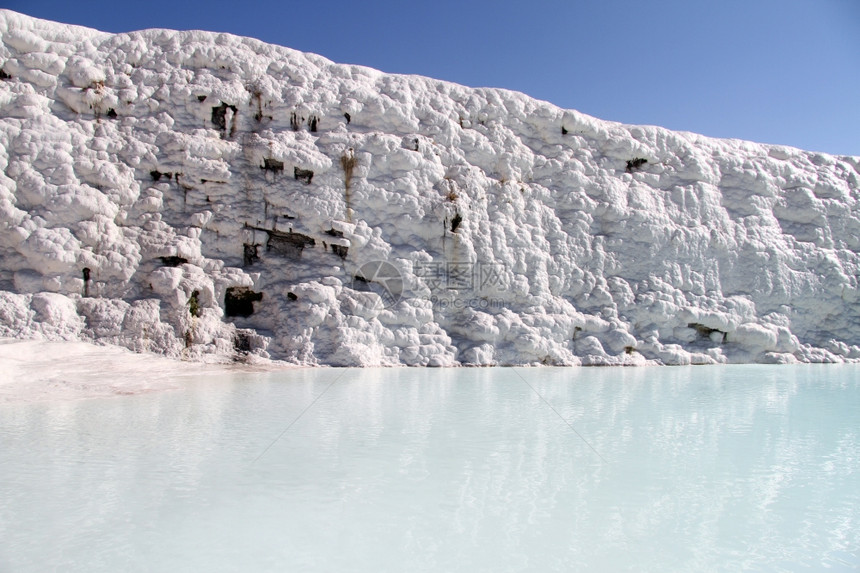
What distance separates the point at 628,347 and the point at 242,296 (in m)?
7.85

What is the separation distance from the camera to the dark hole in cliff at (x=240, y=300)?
10.1 metres

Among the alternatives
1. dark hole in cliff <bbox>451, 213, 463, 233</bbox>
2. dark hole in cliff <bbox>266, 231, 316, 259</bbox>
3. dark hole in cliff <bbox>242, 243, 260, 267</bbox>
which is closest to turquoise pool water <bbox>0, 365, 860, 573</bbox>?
dark hole in cliff <bbox>242, 243, 260, 267</bbox>

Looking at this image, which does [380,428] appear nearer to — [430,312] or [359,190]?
[430,312]

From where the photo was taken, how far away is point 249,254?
34.2 feet

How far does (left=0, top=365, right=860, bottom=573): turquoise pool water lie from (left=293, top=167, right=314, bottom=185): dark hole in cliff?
6062mm

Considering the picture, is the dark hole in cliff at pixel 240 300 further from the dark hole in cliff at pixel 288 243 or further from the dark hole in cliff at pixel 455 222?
the dark hole in cliff at pixel 455 222

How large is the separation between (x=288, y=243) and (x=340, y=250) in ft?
3.35

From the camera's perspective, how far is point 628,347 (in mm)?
11539

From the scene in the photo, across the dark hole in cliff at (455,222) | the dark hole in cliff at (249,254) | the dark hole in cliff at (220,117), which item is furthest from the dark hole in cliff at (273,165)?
the dark hole in cliff at (455,222)

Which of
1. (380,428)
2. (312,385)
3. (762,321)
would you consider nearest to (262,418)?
(380,428)

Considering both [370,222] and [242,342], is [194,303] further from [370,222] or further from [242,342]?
[370,222]

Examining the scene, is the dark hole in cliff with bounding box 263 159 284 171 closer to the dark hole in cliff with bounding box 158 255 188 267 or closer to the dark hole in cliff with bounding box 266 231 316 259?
the dark hole in cliff with bounding box 266 231 316 259

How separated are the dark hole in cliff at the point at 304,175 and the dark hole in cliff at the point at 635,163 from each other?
7.63 m

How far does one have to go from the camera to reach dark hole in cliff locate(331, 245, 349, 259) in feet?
35.1
